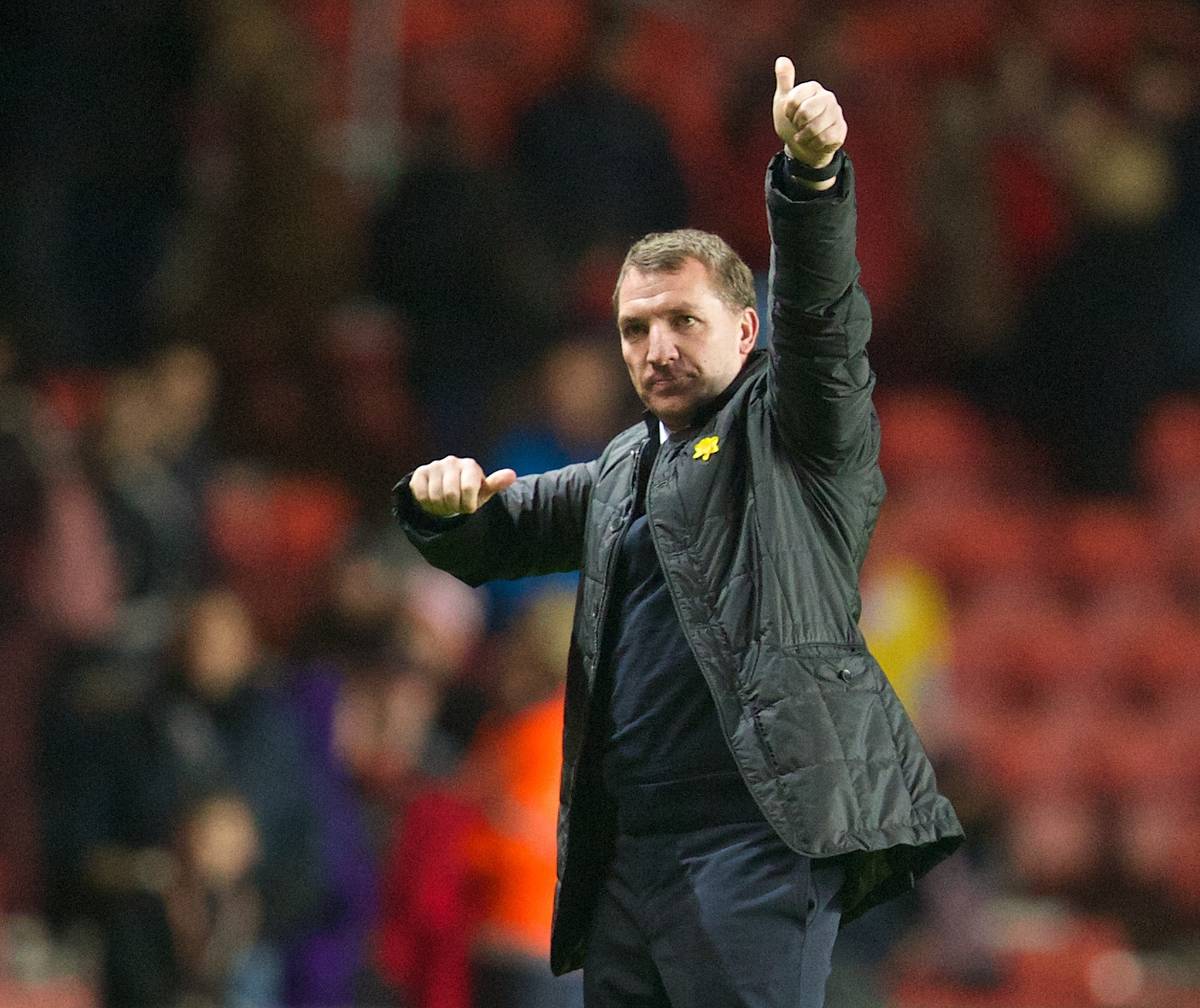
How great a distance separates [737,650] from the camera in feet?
9.59

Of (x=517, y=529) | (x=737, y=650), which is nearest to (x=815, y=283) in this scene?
(x=737, y=650)

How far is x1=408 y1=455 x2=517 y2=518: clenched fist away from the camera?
3.19 meters

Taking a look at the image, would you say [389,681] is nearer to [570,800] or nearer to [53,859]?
[53,859]

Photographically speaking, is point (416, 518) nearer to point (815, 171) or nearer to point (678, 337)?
point (678, 337)

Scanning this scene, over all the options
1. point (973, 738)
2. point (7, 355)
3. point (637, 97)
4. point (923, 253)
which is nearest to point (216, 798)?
point (7, 355)

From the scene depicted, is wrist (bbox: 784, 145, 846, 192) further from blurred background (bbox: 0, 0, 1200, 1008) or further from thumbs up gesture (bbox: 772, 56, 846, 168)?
blurred background (bbox: 0, 0, 1200, 1008)

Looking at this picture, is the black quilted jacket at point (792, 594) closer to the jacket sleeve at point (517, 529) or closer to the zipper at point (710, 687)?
the zipper at point (710, 687)

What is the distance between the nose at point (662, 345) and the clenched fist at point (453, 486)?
12.1 inches

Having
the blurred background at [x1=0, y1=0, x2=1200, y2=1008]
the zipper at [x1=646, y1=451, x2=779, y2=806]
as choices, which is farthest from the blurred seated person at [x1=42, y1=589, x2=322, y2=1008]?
the zipper at [x1=646, y1=451, x2=779, y2=806]

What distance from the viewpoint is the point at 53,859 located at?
6375 mm

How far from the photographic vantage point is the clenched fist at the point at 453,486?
319 cm

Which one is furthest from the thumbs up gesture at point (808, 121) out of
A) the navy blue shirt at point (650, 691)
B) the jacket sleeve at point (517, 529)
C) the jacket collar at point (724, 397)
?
the jacket sleeve at point (517, 529)

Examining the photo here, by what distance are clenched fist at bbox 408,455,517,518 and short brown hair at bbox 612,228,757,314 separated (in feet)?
1.10

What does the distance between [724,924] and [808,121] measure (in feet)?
3.68
